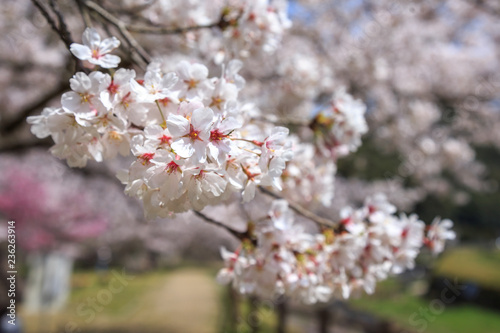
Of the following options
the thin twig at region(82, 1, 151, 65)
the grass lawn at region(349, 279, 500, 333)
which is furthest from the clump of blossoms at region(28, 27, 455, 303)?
the grass lawn at region(349, 279, 500, 333)

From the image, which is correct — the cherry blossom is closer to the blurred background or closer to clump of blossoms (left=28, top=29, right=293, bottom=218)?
clump of blossoms (left=28, top=29, right=293, bottom=218)

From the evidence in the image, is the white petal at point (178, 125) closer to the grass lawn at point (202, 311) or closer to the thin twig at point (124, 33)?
the thin twig at point (124, 33)

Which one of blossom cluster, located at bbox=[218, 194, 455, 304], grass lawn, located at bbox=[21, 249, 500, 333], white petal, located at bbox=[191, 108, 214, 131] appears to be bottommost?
grass lawn, located at bbox=[21, 249, 500, 333]

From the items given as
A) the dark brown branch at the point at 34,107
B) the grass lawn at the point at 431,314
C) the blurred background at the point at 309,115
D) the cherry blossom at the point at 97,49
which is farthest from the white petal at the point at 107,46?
the grass lawn at the point at 431,314

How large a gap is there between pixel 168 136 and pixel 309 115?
2.36 meters

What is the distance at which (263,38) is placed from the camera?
5.71 ft

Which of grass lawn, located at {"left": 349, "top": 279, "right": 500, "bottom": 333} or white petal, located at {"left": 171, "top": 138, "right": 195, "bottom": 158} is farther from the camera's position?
grass lawn, located at {"left": 349, "top": 279, "right": 500, "bottom": 333}

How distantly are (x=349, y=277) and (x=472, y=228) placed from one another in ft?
67.5

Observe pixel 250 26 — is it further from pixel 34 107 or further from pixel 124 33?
pixel 34 107

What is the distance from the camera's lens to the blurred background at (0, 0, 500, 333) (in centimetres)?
326

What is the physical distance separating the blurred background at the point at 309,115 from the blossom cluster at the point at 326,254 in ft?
1.35

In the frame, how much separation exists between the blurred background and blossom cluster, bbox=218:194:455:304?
1.35 ft

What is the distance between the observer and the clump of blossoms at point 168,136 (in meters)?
0.86

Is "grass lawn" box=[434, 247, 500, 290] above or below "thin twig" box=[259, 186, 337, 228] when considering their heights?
below
